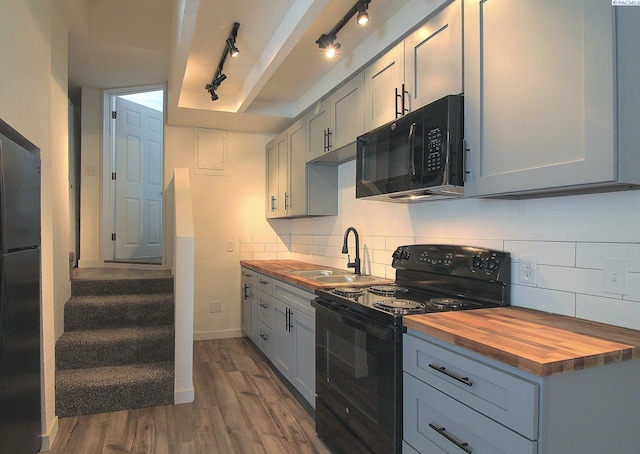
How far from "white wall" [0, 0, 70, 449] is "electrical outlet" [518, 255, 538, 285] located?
225 cm

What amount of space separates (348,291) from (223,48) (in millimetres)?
1948

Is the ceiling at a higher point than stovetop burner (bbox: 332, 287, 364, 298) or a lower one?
higher

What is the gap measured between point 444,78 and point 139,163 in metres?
4.13

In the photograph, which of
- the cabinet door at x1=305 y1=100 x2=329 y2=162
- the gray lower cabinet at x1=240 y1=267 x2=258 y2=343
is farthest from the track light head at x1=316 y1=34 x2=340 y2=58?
the gray lower cabinet at x1=240 y1=267 x2=258 y2=343

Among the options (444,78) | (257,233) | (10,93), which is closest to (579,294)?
(444,78)

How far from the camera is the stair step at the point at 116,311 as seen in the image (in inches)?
125

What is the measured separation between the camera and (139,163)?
485 centimetres

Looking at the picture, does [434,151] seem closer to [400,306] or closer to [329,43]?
[400,306]

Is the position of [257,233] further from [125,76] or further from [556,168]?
[556,168]

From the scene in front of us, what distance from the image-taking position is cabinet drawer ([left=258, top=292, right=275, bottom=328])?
331 centimetres

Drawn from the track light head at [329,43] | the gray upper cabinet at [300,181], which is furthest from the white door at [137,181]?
the track light head at [329,43]

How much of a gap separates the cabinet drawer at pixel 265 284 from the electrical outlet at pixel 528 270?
2.06 metres

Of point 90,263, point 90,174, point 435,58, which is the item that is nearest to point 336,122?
point 435,58

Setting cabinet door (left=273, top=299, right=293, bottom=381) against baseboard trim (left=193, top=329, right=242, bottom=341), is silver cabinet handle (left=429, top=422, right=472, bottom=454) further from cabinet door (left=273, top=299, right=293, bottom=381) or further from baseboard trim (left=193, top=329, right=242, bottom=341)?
baseboard trim (left=193, top=329, right=242, bottom=341)
